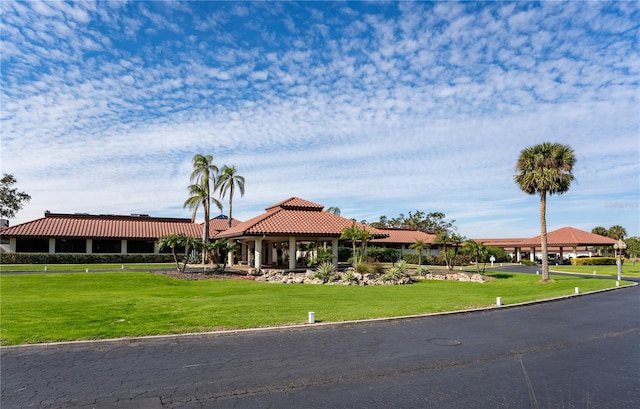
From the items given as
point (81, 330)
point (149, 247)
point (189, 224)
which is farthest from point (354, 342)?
point (189, 224)

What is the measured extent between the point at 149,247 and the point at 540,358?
154 feet

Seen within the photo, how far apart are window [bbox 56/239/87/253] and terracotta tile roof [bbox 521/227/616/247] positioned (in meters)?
58.2

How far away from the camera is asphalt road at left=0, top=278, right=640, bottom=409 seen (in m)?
6.34

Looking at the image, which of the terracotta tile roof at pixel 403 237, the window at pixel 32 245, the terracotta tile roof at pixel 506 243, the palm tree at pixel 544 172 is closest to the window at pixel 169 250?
the window at pixel 32 245

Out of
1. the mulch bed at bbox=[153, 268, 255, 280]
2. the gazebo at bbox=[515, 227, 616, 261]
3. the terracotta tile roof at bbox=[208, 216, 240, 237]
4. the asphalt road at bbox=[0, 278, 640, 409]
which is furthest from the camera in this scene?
the gazebo at bbox=[515, 227, 616, 261]

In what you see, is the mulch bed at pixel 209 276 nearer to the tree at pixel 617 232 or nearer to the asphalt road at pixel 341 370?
the asphalt road at pixel 341 370

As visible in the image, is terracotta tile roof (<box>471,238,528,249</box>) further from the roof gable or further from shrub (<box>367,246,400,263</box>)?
the roof gable

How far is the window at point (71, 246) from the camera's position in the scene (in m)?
44.5

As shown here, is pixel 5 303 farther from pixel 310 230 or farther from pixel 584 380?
pixel 310 230

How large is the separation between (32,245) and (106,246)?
6632 mm

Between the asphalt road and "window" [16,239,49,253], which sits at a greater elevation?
"window" [16,239,49,253]

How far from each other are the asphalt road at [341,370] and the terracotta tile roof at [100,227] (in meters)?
40.1

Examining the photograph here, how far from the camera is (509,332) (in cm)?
1157

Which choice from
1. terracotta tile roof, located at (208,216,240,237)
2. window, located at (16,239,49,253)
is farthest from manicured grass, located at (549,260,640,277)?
window, located at (16,239,49,253)
